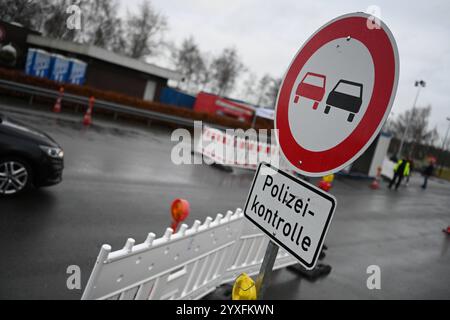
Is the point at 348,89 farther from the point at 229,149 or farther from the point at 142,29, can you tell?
the point at 142,29

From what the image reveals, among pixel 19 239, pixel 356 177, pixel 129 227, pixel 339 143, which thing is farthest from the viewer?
pixel 356 177

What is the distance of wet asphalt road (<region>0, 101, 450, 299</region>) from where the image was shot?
4891 mm

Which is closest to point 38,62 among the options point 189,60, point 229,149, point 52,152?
point 229,149

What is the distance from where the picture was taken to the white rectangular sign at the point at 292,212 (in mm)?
1790

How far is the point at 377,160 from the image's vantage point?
2202 cm

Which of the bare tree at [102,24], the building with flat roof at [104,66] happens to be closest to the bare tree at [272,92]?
the bare tree at [102,24]

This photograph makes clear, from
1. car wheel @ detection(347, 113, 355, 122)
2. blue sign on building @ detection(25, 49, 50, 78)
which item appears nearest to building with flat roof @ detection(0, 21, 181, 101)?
blue sign on building @ detection(25, 49, 50, 78)

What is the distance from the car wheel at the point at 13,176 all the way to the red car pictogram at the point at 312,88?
20.0 ft

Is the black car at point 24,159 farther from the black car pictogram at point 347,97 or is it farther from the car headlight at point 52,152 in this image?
the black car pictogram at point 347,97

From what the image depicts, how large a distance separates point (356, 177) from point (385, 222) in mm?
10096

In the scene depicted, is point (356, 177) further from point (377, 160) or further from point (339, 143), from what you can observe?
point (339, 143)

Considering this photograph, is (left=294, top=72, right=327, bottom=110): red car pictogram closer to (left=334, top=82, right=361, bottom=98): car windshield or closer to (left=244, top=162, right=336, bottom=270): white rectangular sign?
(left=334, top=82, right=361, bottom=98): car windshield
